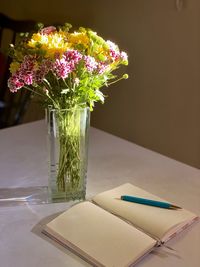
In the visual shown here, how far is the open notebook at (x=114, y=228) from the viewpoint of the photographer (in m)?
0.84

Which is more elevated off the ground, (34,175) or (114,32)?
(114,32)

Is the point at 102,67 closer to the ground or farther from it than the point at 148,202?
farther from it

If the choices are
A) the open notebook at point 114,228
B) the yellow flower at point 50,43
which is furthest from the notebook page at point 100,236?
the yellow flower at point 50,43

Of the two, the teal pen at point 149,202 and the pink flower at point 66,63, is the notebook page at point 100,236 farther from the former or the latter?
the pink flower at point 66,63

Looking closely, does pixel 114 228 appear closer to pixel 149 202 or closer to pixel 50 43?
pixel 149 202

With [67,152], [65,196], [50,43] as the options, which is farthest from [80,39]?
[65,196]

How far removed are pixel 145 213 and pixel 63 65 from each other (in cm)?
37

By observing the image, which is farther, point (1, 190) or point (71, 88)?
point (1, 190)

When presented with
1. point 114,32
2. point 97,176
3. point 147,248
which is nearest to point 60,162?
point 97,176

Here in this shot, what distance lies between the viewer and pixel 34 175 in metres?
1.19

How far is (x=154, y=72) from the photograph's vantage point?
207 centimetres

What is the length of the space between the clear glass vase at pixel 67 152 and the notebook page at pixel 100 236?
8 centimetres

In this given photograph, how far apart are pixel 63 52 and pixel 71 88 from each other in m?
0.08

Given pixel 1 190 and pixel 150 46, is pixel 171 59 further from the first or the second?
pixel 1 190
